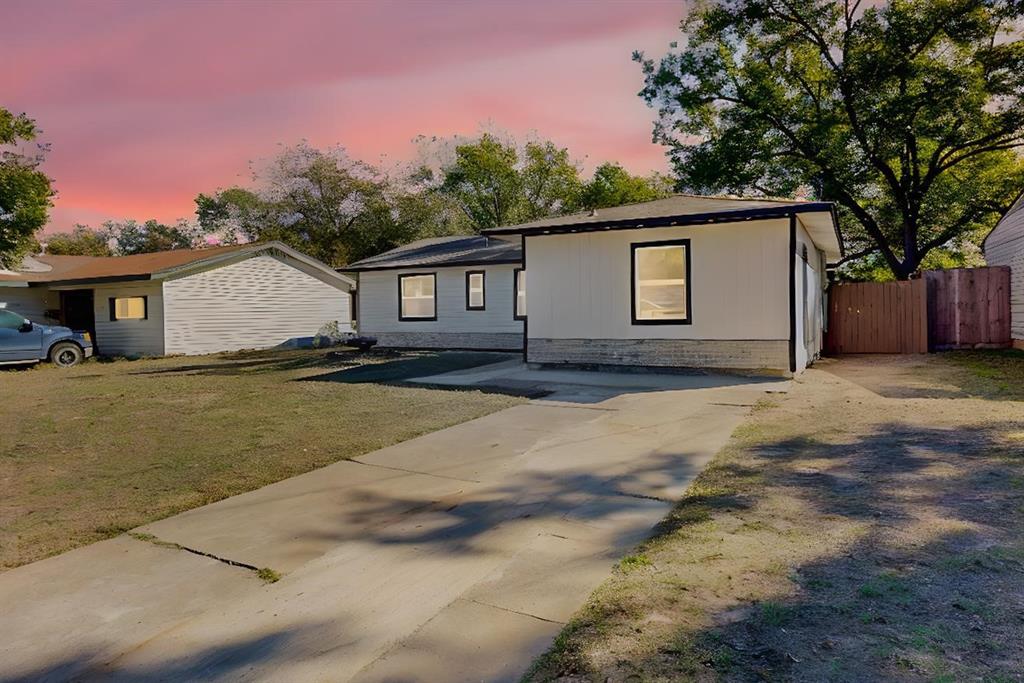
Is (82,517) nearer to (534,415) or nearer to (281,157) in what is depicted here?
(534,415)

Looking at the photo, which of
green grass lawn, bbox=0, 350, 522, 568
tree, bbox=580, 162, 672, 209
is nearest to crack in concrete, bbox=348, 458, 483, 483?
green grass lawn, bbox=0, 350, 522, 568

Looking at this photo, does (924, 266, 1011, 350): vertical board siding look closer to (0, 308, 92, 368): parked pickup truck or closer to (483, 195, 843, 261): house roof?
(483, 195, 843, 261): house roof

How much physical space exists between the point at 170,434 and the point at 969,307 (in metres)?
17.7

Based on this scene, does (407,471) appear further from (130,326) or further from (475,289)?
(130,326)

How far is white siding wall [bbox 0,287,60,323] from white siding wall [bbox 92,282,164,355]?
9.15 ft

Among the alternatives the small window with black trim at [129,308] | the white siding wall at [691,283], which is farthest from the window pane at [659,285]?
the small window with black trim at [129,308]

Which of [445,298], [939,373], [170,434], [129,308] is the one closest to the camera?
[170,434]

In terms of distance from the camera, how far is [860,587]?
2875 millimetres

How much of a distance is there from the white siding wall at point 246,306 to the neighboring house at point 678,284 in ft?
41.0

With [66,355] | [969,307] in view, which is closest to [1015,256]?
[969,307]

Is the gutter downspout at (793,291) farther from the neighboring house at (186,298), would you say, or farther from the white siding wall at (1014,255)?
the neighboring house at (186,298)

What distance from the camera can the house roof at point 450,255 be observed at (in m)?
19.0

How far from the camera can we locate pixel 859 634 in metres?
2.45

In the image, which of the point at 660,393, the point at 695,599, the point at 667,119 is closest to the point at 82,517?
the point at 695,599
